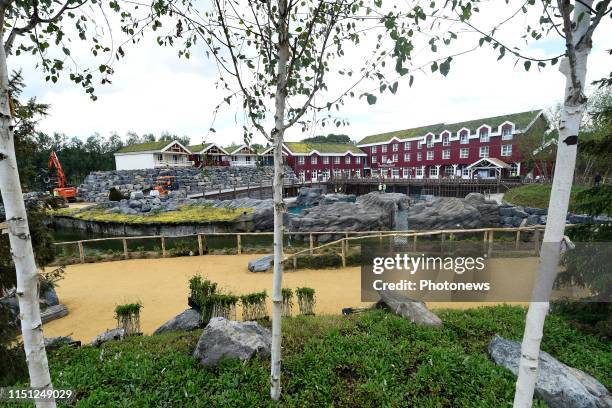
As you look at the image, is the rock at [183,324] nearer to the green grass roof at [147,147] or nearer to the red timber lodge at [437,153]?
the red timber lodge at [437,153]

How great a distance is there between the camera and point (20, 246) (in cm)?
164

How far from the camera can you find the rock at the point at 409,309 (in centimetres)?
469

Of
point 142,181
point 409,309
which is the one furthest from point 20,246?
point 142,181

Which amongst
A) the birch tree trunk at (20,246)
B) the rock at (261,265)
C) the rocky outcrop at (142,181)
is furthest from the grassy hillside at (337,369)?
the rocky outcrop at (142,181)

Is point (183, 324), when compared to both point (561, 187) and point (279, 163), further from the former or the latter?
point (561, 187)

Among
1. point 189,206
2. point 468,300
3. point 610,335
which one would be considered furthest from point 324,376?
point 189,206

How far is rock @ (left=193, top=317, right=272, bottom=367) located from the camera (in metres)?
3.64

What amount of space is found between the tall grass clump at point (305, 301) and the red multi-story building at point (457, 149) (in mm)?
30774

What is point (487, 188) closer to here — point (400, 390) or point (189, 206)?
point (189, 206)

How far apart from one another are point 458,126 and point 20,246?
4140cm

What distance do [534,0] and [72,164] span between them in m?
51.6

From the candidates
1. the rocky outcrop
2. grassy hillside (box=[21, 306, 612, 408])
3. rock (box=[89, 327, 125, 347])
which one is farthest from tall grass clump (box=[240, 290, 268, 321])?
the rocky outcrop

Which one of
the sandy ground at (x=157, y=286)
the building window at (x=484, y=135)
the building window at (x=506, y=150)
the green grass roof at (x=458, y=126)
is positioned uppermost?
the green grass roof at (x=458, y=126)

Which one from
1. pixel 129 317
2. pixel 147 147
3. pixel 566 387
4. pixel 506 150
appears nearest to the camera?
pixel 566 387
